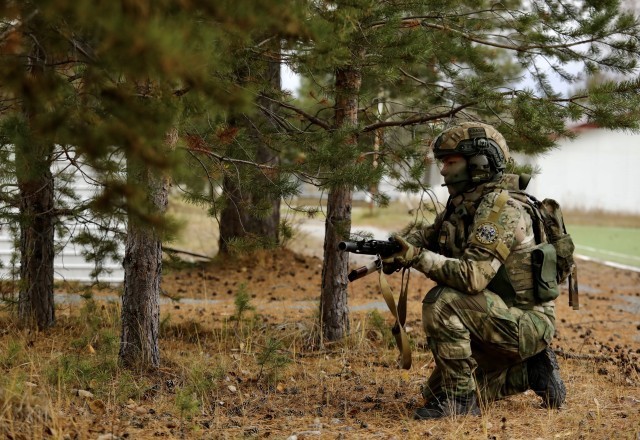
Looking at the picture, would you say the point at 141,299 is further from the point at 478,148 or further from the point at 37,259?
the point at 478,148

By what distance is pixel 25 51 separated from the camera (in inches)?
162

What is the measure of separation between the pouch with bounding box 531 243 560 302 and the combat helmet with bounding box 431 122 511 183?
0.56 m

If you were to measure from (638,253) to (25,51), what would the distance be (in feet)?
62.1

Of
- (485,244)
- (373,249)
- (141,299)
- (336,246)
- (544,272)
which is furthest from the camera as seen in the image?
(336,246)

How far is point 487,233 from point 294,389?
75.1 inches

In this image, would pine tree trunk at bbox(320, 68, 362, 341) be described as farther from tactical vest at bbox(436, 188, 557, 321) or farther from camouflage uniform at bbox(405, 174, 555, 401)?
camouflage uniform at bbox(405, 174, 555, 401)

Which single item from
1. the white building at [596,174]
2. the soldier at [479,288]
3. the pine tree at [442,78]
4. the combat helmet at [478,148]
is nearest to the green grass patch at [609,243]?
the white building at [596,174]

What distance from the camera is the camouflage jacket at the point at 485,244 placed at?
4730 mm

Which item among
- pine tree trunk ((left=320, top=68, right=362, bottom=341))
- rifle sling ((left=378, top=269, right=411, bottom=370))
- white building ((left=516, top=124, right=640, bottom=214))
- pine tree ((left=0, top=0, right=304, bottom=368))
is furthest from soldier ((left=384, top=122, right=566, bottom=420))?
white building ((left=516, top=124, right=640, bottom=214))

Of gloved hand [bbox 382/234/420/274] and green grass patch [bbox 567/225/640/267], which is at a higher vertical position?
green grass patch [bbox 567/225/640/267]

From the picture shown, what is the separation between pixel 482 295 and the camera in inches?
193

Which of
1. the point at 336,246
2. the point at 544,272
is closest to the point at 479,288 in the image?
the point at 544,272

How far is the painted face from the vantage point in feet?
16.5

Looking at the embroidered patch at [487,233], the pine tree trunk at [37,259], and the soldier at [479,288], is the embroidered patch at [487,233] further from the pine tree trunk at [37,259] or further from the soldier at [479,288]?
the pine tree trunk at [37,259]
